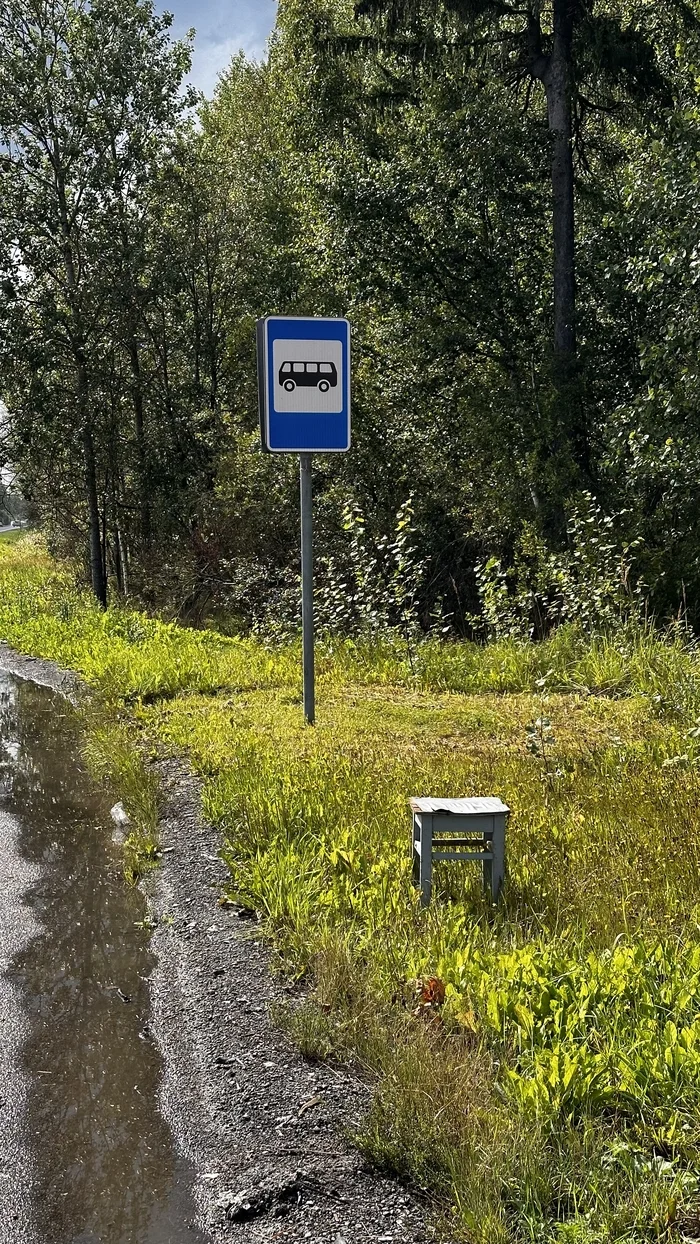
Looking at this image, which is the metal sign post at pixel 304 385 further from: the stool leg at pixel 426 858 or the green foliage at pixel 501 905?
the stool leg at pixel 426 858

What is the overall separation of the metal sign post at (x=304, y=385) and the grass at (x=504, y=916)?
1981mm

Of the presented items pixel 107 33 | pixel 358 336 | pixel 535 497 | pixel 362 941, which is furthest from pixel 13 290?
pixel 362 941

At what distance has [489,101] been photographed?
42.3 ft

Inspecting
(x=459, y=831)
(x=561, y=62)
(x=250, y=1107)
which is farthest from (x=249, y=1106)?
(x=561, y=62)

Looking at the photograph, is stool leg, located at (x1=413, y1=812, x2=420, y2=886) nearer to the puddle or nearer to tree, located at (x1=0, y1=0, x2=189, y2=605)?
the puddle

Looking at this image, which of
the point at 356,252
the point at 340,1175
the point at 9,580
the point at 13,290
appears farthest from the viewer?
the point at 9,580

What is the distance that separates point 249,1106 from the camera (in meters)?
2.83

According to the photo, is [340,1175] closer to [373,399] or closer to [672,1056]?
[672,1056]

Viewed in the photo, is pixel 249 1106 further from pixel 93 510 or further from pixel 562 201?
pixel 93 510

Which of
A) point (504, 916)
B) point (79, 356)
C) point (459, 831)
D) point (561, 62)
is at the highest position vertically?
point (561, 62)

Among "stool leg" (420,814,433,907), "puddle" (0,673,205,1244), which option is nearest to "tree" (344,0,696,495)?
"puddle" (0,673,205,1244)

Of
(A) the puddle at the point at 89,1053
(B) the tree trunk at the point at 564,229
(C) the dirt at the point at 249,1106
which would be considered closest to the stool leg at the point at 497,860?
(C) the dirt at the point at 249,1106

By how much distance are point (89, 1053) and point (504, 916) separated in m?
1.64

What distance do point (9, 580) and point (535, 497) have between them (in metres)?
15.5
